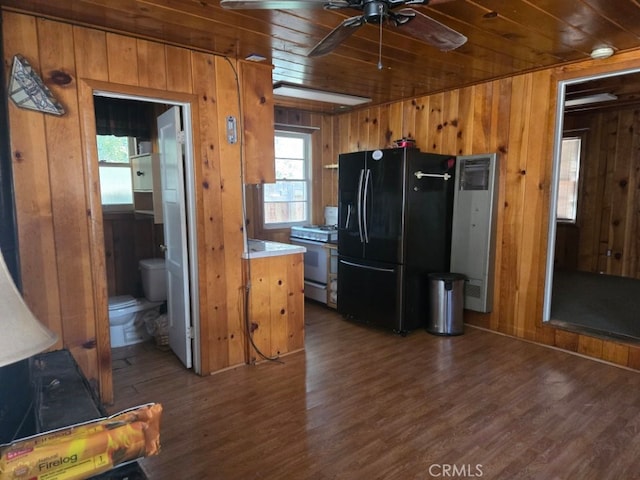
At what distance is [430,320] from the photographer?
13.0 ft

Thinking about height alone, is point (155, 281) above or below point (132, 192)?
below

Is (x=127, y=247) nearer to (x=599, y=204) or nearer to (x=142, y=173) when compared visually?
(x=142, y=173)

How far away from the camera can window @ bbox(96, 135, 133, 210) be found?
4.09 m

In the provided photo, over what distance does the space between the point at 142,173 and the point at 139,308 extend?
127 cm

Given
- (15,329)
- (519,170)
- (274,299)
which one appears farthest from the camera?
(519,170)

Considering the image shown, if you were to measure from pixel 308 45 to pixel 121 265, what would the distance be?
275 cm

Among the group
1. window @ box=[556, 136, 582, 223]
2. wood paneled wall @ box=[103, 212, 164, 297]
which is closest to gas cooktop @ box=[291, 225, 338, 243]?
wood paneled wall @ box=[103, 212, 164, 297]

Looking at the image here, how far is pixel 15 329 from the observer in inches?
32.2

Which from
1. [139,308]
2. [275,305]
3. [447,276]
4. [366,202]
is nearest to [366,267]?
[366,202]

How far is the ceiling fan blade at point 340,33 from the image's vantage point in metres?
1.80

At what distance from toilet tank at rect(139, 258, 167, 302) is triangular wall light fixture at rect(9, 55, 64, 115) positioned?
1.81m

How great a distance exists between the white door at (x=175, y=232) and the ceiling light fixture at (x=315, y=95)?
4.12 ft

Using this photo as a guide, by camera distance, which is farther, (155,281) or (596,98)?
(596,98)

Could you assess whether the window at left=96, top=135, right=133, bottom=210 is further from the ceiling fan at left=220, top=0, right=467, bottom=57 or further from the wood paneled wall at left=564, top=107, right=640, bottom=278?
the wood paneled wall at left=564, top=107, right=640, bottom=278
